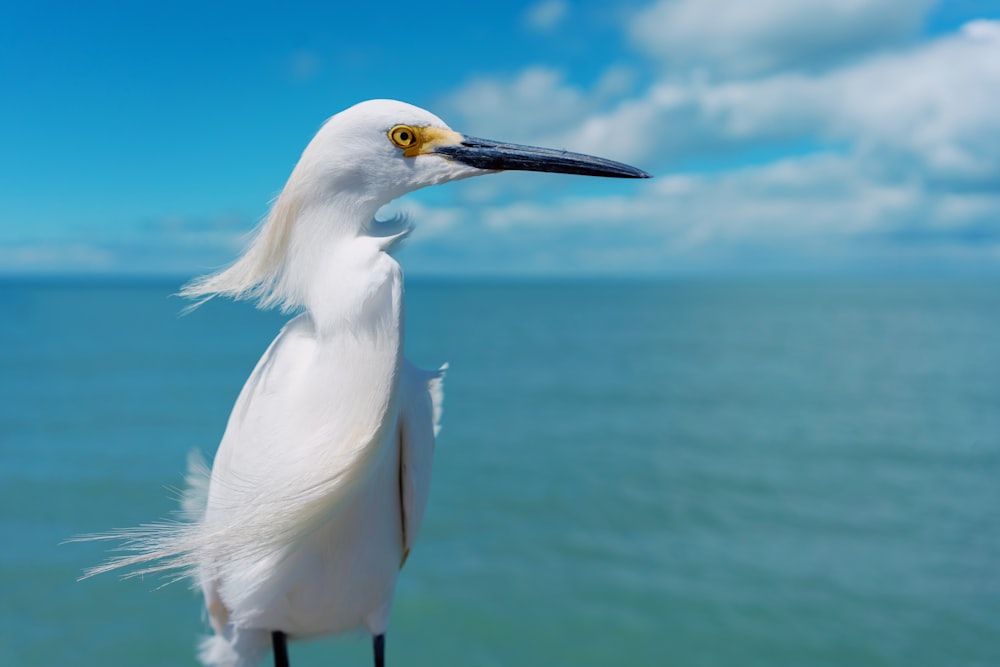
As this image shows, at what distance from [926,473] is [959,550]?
2953 mm

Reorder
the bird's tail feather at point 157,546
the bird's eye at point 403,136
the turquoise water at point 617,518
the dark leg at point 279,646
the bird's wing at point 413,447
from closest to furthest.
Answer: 1. the bird's tail feather at point 157,546
2. the bird's eye at point 403,136
3. the bird's wing at point 413,447
4. the dark leg at point 279,646
5. the turquoise water at point 617,518

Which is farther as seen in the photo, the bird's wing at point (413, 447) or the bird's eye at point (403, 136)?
the bird's wing at point (413, 447)

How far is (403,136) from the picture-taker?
2117mm

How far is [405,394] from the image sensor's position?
Answer: 93.9 inches

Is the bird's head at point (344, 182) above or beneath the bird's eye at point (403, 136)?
beneath

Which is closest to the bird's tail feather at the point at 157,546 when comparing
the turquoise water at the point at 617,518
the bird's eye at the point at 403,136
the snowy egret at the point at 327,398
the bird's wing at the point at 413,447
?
the snowy egret at the point at 327,398

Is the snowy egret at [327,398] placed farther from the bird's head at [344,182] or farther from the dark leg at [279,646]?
the dark leg at [279,646]

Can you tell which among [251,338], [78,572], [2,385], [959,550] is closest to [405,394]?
[78,572]

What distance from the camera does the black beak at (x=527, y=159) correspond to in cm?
219

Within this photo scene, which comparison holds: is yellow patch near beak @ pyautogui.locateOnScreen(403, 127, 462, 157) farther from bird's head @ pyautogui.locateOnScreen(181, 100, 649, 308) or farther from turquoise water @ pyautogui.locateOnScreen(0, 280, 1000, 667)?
turquoise water @ pyautogui.locateOnScreen(0, 280, 1000, 667)

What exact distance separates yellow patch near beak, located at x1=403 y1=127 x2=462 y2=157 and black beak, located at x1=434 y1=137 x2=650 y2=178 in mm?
13

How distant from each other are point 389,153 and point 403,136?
73 millimetres

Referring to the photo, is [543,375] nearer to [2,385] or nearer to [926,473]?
A: [926,473]

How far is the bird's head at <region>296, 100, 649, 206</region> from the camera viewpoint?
2.05 metres
